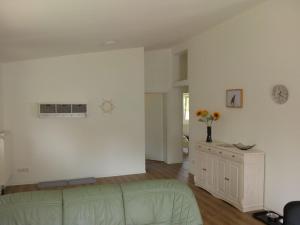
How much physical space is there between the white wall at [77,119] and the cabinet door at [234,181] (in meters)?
2.56

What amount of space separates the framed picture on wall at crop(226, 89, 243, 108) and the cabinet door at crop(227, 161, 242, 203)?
1022 mm

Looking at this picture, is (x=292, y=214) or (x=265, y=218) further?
(x=265, y=218)

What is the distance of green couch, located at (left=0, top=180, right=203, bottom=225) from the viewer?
2.34 m

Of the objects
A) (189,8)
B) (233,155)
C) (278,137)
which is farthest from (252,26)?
(233,155)

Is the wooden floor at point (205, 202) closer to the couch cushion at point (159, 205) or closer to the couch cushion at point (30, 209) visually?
the couch cushion at point (159, 205)

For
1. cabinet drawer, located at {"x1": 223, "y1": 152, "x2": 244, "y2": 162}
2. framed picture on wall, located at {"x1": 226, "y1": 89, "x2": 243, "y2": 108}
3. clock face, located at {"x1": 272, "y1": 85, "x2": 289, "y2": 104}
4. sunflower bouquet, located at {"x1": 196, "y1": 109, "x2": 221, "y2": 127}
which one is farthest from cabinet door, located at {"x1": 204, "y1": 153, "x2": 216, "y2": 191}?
clock face, located at {"x1": 272, "y1": 85, "x2": 289, "y2": 104}

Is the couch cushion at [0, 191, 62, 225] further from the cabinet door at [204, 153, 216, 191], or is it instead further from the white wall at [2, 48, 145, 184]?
the white wall at [2, 48, 145, 184]

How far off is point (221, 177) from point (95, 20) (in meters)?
3.15

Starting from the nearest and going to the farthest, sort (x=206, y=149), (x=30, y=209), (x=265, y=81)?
(x=30, y=209) < (x=265, y=81) < (x=206, y=149)

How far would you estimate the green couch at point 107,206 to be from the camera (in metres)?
2.34

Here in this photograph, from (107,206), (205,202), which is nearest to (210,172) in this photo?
(205,202)

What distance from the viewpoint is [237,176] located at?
426 centimetres

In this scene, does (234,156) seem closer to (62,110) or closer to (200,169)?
(200,169)

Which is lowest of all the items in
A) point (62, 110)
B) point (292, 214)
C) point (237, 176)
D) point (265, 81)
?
point (237, 176)
